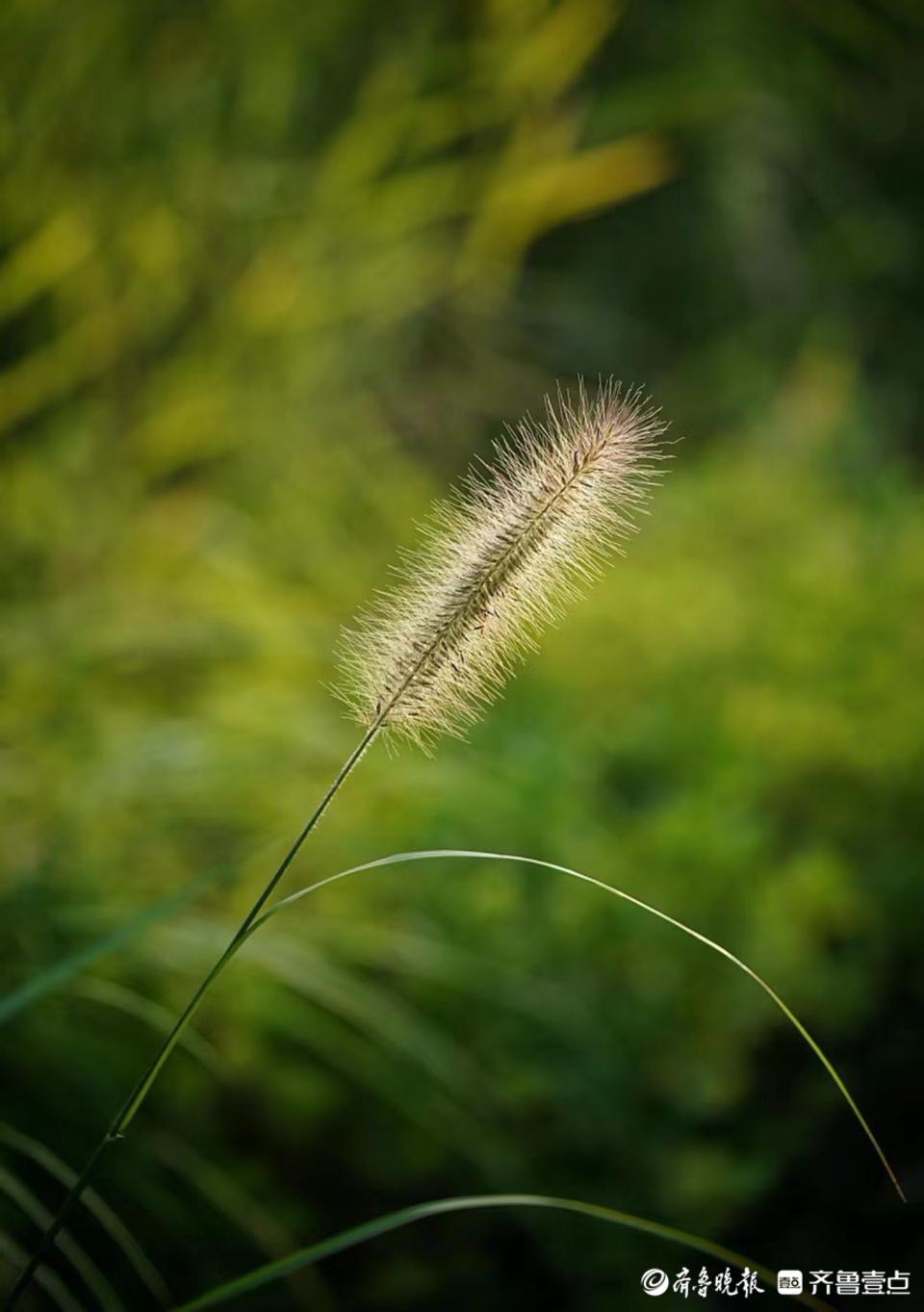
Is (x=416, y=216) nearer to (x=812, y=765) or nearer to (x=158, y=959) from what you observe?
(x=812, y=765)

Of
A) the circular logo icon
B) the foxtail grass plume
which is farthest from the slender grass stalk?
the circular logo icon

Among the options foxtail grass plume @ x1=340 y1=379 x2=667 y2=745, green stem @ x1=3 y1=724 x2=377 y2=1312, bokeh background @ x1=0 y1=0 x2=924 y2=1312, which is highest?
bokeh background @ x1=0 y1=0 x2=924 y2=1312

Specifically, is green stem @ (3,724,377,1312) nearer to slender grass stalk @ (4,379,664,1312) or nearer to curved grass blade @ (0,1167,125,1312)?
slender grass stalk @ (4,379,664,1312)

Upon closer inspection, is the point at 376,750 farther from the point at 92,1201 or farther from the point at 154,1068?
the point at 154,1068

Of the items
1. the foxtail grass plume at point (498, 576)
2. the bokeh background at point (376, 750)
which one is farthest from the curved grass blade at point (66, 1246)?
the foxtail grass plume at point (498, 576)

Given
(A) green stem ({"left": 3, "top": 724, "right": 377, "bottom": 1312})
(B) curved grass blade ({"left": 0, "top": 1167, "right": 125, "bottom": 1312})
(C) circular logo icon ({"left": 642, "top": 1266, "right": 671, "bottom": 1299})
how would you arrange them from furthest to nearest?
1. (C) circular logo icon ({"left": 642, "top": 1266, "right": 671, "bottom": 1299})
2. (B) curved grass blade ({"left": 0, "top": 1167, "right": 125, "bottom": 1312})
3. (A) green stem ({"left": 3, "top": 724, "right": 377, "bottom": 1312})

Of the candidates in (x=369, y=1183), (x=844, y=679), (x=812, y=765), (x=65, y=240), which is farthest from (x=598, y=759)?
(x=65, y=240)

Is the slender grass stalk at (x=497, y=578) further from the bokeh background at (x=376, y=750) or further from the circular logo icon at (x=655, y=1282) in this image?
the circular logo icon at (x=655, y=1282)
